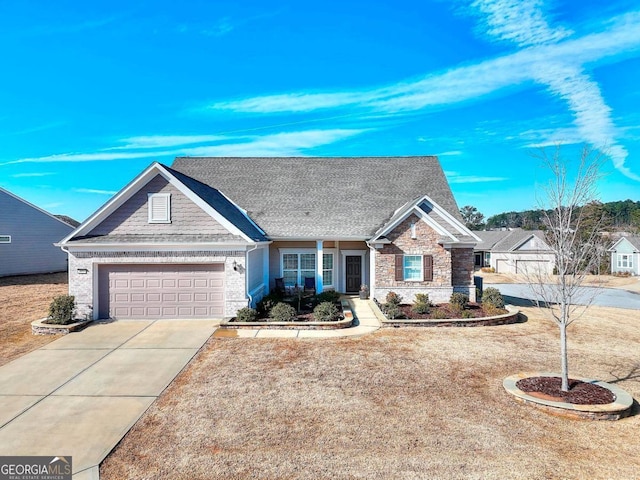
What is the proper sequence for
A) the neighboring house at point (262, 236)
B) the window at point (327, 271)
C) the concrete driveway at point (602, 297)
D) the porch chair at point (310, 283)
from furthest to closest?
the concrete driveway at point (602, 297), the window at point (327, 271), the porch chair at point (310, 283), the neighboring house at point (262, 236)

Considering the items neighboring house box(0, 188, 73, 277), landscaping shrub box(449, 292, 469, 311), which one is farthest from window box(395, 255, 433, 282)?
neighboring house box(0, 188, 73, 277)

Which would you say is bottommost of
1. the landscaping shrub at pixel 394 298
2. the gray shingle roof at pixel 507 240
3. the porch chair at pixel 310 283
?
the landscaping shrub at pixel 394 298

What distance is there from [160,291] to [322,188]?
11.1m

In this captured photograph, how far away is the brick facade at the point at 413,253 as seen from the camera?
17.0 metres

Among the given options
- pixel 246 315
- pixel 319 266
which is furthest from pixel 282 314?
pixel 319 266

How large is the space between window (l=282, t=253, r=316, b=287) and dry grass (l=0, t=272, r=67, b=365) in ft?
33.9

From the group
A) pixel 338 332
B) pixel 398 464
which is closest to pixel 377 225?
pixel 338 332

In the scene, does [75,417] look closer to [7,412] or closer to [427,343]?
[7,412]

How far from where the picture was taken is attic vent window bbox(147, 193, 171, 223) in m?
14.8

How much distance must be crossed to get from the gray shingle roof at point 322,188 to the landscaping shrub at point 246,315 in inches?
227

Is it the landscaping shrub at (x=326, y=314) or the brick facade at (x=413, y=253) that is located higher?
the brick facade at (x=413, y=253)

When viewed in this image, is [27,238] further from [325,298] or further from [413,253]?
[413,253]

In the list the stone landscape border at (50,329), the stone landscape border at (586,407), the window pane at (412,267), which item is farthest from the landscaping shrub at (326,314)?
the stone landscape border at (50,329)

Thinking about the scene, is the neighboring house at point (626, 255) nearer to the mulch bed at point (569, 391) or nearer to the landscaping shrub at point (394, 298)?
the landscaping shrub at point (394, 298)
